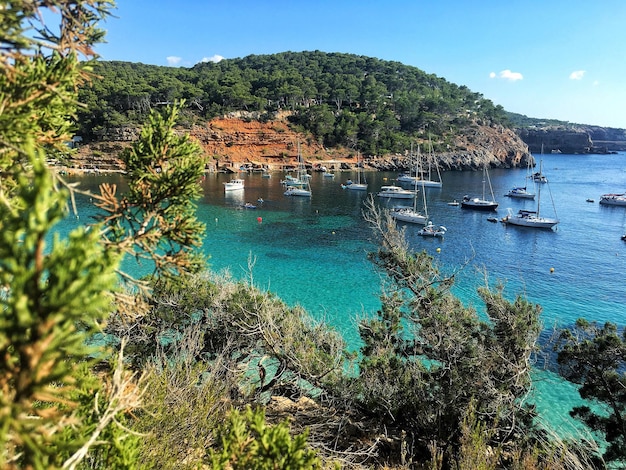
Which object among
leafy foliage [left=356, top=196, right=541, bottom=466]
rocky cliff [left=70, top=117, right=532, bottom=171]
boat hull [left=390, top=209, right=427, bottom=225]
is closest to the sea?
leafy foliage [left=356, top=196, right=541, bottom=466]

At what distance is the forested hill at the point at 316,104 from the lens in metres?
71.8

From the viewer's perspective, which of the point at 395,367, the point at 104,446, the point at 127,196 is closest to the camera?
the point at 104,446

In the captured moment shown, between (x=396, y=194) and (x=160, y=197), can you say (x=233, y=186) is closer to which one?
(x=396, y=194)

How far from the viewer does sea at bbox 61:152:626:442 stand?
2002 cm

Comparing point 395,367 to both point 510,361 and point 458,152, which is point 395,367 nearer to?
point 510,361

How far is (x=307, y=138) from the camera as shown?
259ft

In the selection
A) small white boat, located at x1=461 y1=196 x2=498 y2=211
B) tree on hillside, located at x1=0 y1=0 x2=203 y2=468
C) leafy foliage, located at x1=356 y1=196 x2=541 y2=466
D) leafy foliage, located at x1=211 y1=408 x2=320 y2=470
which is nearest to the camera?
tree on hillside, located at x1=0 y1=0 x2=203 y2=468

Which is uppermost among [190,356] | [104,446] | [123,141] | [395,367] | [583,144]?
[583,144]

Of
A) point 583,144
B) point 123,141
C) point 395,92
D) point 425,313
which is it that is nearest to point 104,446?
point 425,313

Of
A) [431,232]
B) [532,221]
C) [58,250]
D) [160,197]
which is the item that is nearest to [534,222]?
[532,221]

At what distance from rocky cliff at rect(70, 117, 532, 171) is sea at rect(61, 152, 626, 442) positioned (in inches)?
515

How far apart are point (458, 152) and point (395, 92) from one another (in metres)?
28.2

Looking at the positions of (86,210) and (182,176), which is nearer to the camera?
(182,176)

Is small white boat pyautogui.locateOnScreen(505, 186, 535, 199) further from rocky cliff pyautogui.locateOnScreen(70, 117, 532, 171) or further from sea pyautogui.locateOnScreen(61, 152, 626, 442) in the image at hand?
rocky cliff pyautogui.locateOnScreen(70, 117, 532, 171)
